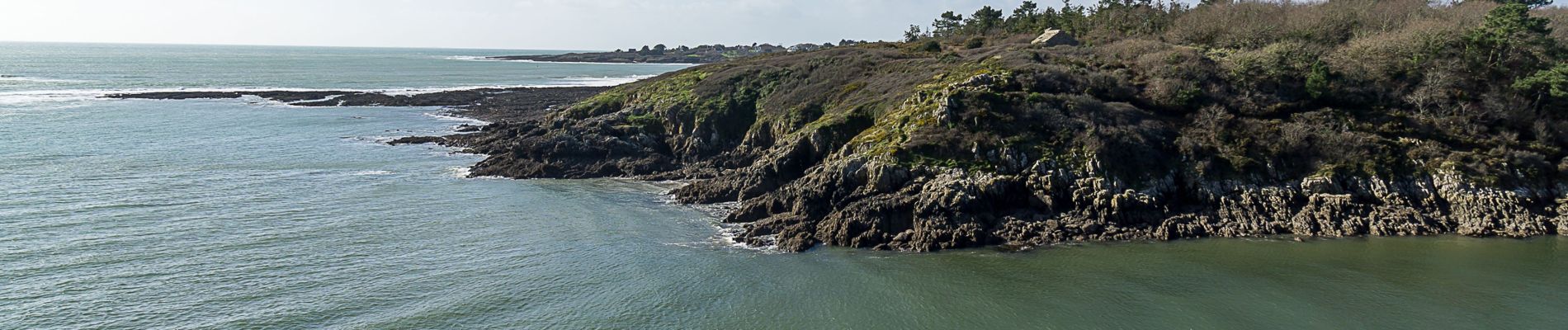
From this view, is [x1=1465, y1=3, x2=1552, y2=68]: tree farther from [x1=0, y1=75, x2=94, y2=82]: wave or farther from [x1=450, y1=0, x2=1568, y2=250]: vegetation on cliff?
[x1=0, y1=75, x2=94, y2=82]: wave

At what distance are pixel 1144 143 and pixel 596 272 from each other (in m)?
27.7

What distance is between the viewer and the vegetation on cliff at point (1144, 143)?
A: 38438mm

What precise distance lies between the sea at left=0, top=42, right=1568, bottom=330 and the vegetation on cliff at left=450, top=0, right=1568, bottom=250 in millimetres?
2399

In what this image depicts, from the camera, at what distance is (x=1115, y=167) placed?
41.1 m

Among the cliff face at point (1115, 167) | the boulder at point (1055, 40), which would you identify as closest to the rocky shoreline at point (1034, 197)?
the cliff face at point (1115, 167)

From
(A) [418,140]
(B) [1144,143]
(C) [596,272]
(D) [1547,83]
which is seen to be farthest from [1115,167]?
(A) [418,140]

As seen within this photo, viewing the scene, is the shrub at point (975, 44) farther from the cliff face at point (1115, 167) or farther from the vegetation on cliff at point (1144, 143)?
the cliff face at point (1115, 167)

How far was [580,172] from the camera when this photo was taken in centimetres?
5625

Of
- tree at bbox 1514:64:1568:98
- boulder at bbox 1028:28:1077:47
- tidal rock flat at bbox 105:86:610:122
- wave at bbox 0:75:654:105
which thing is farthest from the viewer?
wave at bbox 0:75:654:105

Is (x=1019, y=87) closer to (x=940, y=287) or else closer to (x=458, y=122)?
(x=940, y=287)

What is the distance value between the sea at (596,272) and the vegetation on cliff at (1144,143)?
7.87 feet

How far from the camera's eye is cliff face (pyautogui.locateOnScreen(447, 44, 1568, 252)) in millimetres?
38031

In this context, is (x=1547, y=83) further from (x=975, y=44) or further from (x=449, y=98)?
(x=449, y=98)

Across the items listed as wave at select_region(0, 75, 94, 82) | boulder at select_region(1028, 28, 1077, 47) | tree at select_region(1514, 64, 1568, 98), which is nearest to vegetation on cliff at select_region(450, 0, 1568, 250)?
tree at select_region(1514, 64, 1568, 98)
